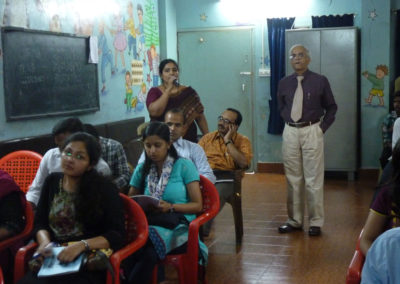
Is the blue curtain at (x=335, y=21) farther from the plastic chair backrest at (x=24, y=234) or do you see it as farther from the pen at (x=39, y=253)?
the pen at (x=39, y=253)

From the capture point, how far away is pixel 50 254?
2428mm

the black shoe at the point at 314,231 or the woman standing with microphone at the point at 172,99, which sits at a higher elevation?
the woman standing with microphone at the point at 172,99

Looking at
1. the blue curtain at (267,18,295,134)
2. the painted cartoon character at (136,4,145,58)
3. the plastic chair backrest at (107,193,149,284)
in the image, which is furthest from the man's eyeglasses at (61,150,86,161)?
the blue curtain at (267,18,295,134)

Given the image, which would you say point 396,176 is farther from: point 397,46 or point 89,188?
point 397,46

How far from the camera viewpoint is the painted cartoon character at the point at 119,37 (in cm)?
610

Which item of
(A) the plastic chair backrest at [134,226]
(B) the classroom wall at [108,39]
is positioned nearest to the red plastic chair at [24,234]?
(A) the plastic chair backrest at [134,226]

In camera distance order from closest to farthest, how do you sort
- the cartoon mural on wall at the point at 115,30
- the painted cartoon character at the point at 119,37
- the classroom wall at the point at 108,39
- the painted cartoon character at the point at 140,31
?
1. the classroom wall at the point at 108,39
2. the cartoon mural on wall at the point at 115,30
3. the painted cartoon character at the point at 119,37
4. the painted cartoon character at the point at 140,31

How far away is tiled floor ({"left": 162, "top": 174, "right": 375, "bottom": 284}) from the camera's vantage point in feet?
12.5

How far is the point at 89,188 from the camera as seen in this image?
8.48ft

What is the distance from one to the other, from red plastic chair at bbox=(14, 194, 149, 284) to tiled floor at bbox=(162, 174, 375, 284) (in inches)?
42.7

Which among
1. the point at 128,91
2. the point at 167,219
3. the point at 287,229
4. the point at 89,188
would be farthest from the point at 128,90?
the point at 89,188

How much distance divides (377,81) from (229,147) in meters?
3.55

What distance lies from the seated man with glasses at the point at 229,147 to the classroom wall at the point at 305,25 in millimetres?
3170

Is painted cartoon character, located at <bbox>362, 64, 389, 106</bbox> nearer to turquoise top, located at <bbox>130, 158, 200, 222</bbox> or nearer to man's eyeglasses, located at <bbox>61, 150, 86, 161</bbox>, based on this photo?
turquoise top, located at <bbox>130, 158, 200, 222</bbox>
